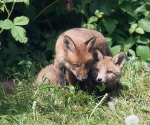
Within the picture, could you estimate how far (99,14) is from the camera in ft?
22.3

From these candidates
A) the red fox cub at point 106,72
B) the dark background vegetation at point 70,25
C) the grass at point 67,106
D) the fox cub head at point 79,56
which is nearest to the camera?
the grass at point 67,106

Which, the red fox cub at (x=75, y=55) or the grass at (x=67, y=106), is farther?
the red fox cub at (x=75, y=55)

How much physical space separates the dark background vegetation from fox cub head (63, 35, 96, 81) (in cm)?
99

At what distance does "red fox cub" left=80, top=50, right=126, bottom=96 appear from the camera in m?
5.80

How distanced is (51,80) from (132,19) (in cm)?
199

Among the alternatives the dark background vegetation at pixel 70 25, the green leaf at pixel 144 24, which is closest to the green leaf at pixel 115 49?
the dark background vegetation at pixel 70 25

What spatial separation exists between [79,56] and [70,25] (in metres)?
1.86

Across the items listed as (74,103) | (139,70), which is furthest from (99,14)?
(74,103)

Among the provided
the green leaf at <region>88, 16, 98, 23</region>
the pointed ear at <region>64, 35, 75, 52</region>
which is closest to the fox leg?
the pointed ear at <region>64, 35, 75, 52</region>

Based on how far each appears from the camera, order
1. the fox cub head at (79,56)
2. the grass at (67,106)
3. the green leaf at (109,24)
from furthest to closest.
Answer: the green leaf at (109,24) → the fox cub head at (79,56) → the grass at (67,106)

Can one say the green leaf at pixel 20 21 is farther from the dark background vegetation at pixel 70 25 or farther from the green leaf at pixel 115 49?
the green leaf at pixel 115 49

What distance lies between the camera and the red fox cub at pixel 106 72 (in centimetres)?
580

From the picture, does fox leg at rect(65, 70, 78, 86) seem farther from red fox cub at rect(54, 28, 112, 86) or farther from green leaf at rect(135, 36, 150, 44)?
green leaf at rect(135, 36, 150, 44)

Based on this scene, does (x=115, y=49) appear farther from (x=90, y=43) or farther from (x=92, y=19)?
(x=90, y=43)
